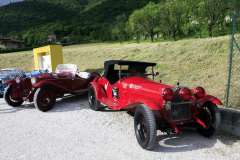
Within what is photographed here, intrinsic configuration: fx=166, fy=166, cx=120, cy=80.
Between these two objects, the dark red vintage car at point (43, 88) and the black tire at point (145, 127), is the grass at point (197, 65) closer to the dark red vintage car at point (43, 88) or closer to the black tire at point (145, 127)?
the black tire at point (145, 127)

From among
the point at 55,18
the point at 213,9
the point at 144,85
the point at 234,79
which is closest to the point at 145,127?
the point at 144,85

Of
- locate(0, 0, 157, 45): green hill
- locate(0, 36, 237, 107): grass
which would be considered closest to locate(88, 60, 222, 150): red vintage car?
locate(0, 36, 237, 107): grass

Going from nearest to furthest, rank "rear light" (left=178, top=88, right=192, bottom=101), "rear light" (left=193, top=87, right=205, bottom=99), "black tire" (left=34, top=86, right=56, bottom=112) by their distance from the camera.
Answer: "rear light" (left=178, top=88, right=192, bottom=101), "rear light" (left=193, top=87, right=205, bottom=99), "black tire" (left=34, top=86, right=56, bottom=112)

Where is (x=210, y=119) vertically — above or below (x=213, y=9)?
below

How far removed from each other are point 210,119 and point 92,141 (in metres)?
2.45

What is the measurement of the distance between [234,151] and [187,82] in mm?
4952

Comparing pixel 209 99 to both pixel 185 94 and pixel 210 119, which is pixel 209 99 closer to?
pixel 210 119

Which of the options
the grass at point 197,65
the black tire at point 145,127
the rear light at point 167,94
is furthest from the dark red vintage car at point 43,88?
the grass at point 197,65

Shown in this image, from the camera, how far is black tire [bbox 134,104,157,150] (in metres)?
2.84

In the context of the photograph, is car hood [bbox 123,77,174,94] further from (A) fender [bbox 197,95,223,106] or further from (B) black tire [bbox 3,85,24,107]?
(B) black tire [bbox 3,85,24,107]

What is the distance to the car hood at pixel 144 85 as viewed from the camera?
3.48 metres

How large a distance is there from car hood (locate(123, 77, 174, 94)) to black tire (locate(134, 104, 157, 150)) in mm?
512

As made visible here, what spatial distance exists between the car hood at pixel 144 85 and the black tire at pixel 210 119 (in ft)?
2.74

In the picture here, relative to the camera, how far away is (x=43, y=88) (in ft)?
18.0
